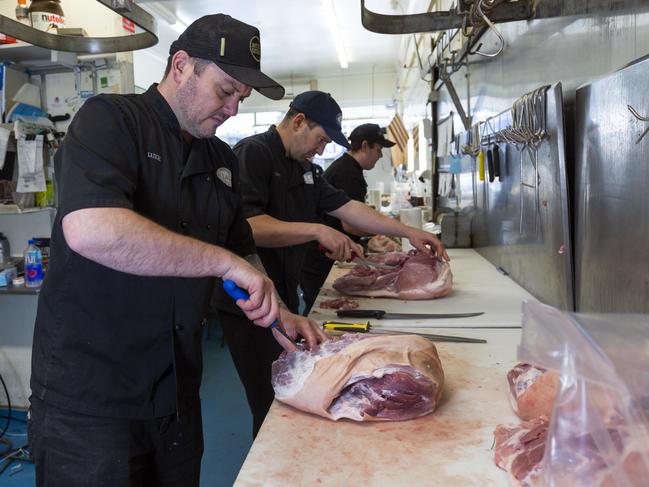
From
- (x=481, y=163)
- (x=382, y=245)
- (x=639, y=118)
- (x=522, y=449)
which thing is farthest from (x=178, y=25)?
(x=522, y=449)

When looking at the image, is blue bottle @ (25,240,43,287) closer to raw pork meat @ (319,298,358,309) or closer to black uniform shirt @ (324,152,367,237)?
raw pork meat @ (319,298,358,309)

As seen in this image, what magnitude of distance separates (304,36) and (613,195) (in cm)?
949

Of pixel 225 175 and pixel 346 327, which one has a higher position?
pixel 225 175

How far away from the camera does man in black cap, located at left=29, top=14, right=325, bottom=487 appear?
150 centimetres

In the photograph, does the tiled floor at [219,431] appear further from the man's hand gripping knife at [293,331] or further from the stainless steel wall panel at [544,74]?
the stainless steel wall panel at [544,74]

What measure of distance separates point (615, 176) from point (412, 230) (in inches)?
59.0

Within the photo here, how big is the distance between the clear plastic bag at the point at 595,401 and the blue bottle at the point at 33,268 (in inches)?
141

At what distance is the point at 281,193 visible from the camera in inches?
114

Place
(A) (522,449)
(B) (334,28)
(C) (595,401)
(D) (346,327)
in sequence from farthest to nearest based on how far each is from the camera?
(B) (334,28)
(D) (346,327)
(A) (522,449)
(C) (595,401)

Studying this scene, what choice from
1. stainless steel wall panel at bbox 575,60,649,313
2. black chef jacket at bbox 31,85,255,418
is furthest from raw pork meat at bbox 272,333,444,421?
stainless steel wall panel at bbox 575,60,649,313

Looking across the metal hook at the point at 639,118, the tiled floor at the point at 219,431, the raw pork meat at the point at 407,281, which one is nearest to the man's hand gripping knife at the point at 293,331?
the raw pork meat at the point at 407,281

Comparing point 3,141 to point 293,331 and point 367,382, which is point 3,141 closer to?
point 293,331

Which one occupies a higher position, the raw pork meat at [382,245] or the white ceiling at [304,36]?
the white ceiling at [304,36]

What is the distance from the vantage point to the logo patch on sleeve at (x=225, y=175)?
6.36 ft
